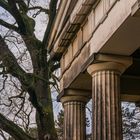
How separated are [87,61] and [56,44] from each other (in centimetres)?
421

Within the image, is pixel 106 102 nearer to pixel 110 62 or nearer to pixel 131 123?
pixel 110 62

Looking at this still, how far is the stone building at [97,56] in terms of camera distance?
17703mm

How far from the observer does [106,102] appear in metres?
19.2

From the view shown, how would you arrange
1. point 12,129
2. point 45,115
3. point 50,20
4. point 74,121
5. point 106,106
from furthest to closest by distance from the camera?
point 50,20 < point 45,115 < point 12,129 < point 74,121 < point 106,106

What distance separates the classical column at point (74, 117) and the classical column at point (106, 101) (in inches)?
182

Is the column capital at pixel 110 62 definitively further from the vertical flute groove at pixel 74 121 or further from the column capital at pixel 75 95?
the vertical flute groove at pixel 74 121

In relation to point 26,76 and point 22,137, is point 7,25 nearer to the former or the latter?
point 26,76

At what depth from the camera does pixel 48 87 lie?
2912cm

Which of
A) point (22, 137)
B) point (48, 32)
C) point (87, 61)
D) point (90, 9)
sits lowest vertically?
point (22, 137)

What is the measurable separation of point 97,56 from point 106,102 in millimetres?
1763

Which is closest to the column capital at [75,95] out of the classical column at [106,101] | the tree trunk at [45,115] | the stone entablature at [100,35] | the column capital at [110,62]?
the stone entablature at [100,35]

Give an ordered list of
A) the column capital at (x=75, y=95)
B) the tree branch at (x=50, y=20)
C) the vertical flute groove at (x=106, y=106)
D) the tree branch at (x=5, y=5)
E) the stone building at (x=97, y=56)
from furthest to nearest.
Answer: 1. the tree branch at (x=5, y=5)
2. the tree branch at (x=50, y=20)
3. the column capital at (x=75, y=95)
4. the vertical flute groove at (x=106, y=106)
5. the stone building at (x=97, y=56)

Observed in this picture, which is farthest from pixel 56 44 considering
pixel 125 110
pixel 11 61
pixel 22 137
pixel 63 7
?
pixel 125 110

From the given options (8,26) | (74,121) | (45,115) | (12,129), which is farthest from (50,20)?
(74,121)
